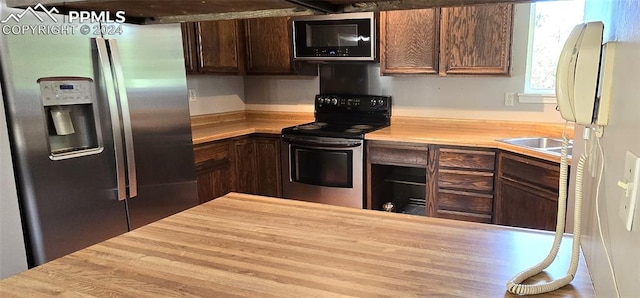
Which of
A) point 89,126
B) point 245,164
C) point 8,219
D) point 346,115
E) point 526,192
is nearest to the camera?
point 8,219

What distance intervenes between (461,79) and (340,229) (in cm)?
250

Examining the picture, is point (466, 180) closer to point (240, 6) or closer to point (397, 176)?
point (397, 176)

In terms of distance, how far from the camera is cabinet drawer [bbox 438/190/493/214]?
2.93m

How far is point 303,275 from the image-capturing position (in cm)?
101

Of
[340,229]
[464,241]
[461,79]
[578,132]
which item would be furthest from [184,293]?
[461,79]

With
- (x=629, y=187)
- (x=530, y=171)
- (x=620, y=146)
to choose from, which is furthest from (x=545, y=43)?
(x=629, y=187)

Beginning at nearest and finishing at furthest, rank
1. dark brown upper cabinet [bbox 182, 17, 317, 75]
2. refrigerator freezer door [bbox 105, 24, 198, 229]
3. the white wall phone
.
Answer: the white wall phone
refrigerator freezer door [bbox 105, 24, 198, 229]
dark brown upper cabinet [bbox 182, 17, 317, 75]

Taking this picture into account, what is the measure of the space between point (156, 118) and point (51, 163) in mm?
623

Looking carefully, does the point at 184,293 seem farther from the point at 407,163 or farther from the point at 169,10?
the point at 407,163

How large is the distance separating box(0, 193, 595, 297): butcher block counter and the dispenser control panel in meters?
1.01

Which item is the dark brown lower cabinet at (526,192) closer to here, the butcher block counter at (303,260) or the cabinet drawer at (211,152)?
the butcher block counter at (303,260)

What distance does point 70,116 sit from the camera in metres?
2.09

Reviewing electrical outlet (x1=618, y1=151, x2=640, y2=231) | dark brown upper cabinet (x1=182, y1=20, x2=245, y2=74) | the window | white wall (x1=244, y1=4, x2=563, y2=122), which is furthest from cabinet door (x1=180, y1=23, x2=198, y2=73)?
electrical outlet (x1=618, y1=151, x2=640, y2=231)

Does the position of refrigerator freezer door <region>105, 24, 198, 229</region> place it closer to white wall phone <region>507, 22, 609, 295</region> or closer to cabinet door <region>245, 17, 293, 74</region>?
cabinet door <region>245, 17, 293, 74</region>
